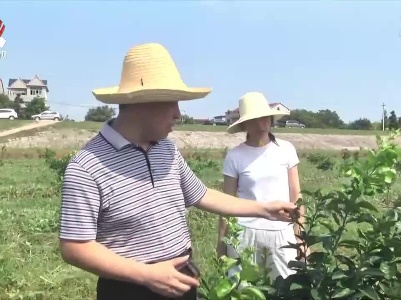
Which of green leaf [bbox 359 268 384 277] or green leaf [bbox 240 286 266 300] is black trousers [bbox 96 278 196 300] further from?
green leaf [bbox 359 268 384 277]

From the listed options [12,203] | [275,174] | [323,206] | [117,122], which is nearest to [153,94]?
[117,122]

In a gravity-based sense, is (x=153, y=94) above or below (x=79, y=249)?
above

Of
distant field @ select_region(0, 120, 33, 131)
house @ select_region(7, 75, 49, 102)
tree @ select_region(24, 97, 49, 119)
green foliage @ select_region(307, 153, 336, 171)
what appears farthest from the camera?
house @ select_region(7, 75, 49, 102)

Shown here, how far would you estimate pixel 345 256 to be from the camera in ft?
6.52

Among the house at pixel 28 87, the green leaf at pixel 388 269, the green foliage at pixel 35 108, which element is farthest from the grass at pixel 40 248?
the house at pixel 28 87

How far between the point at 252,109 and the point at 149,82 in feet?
5.08

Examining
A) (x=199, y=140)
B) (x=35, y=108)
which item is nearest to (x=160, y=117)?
(x=199, y=140)

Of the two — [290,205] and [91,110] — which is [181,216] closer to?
[290,205]

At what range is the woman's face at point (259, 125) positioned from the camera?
149 inches

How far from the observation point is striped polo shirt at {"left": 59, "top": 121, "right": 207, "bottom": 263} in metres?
2.16

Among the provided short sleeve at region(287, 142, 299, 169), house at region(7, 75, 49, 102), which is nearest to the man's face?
short sleeve at region(287, 142, 299, 169)

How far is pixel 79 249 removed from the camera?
2127 millimetres

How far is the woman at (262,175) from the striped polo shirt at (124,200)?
1.25 m

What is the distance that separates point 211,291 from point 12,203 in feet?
31.2
